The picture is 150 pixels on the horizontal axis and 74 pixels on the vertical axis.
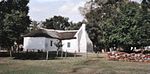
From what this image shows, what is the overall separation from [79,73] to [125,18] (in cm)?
2358

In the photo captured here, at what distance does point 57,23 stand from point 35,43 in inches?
2324

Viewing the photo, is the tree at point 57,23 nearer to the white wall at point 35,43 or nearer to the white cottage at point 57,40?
the white cottage at point 57,40

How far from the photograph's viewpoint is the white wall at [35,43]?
240 feet

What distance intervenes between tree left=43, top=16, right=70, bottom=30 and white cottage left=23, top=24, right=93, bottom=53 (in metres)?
47.4

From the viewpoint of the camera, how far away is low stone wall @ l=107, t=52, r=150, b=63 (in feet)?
137

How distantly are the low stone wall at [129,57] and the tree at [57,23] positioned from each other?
8425 centimetres

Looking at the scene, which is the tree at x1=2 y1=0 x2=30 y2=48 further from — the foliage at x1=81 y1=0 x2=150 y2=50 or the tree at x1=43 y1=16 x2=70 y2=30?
the tree at x1=43 y1=16 x2=70 y2=30

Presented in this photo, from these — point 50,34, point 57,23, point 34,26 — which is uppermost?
point 57,23

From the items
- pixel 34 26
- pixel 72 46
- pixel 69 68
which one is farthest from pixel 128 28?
pixel 34 26

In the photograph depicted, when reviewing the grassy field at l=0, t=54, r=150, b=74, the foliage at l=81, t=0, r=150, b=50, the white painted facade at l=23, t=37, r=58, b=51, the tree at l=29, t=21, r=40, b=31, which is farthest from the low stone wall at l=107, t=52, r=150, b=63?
the tree at l=29, t=21, r=40, b=31

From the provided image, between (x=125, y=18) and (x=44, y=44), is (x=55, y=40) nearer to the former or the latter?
(x=44, y=44)

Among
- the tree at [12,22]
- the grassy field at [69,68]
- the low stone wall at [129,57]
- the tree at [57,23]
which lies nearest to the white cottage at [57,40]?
the tree at [12,22]

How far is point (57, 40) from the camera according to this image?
3076 inches

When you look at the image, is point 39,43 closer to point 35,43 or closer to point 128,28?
point 35,43
